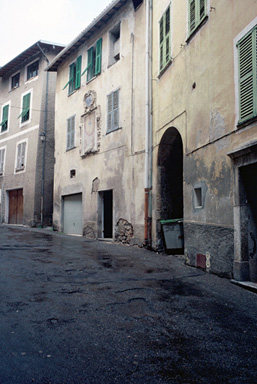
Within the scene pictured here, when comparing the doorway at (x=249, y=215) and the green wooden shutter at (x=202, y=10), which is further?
the green wooden shutter at (x=202, y=10)

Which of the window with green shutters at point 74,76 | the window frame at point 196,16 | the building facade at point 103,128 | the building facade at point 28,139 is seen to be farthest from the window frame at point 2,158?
the window frame at point 196,16

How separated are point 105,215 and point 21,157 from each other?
300 inches

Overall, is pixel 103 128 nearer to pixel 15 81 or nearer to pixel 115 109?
pixel 115 109

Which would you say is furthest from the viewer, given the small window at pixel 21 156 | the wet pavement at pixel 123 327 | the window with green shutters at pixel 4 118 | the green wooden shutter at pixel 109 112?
the window with green shutters at pixel 4 118

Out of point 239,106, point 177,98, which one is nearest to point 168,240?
point 177,98

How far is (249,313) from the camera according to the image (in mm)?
3785

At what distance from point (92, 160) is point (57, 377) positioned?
1057 centimetres

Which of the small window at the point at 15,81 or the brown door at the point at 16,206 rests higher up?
the small window at the point at 15,81

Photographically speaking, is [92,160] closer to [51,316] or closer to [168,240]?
[168,240]

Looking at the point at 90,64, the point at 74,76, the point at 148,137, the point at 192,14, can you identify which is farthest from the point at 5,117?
the point at 192,14

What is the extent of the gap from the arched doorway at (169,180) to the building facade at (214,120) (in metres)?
0.06

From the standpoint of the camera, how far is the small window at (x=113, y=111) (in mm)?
11273

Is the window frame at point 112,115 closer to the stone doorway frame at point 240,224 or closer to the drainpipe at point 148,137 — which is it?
the drainpipe at point 148,137

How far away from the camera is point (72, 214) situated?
13.9m
